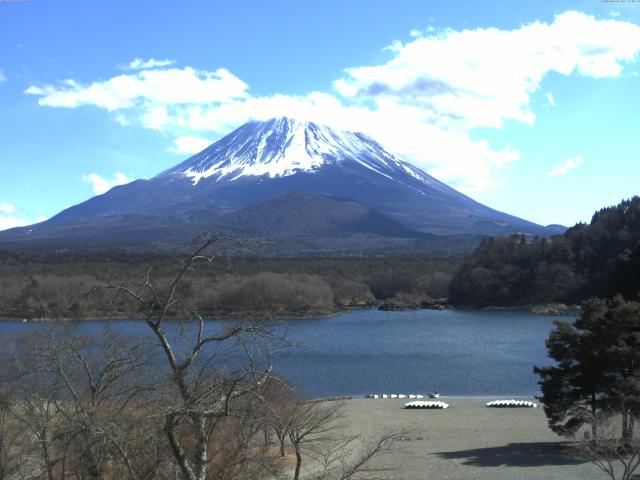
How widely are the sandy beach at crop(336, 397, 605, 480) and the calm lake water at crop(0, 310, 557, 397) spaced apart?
245 cm

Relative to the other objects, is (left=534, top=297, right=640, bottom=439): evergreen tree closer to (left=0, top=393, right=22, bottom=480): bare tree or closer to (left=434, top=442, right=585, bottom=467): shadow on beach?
(left=434, top=442, right=585, bottom=467): shadow on beach

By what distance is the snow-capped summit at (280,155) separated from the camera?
177 meters

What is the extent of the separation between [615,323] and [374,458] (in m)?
5.29

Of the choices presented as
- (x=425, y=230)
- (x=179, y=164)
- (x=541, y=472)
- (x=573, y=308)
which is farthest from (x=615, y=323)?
(x=179, y=164)

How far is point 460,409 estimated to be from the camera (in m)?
20.9

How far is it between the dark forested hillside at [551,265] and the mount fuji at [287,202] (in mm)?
44861

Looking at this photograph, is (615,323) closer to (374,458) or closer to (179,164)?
(374,458)

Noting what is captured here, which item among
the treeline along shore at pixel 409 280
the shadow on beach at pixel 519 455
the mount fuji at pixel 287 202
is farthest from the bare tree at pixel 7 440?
the mount fuji at pixel 287 202

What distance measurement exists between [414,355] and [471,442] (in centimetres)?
1682

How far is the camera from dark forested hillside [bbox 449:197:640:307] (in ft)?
186

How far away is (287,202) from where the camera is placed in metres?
138

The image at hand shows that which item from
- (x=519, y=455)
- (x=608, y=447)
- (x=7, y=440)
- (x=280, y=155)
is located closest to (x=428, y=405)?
(x=519, y=455)

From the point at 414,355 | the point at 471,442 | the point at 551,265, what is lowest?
the point at 414,355

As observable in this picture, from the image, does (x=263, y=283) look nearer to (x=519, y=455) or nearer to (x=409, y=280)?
(x=409, y=280)
